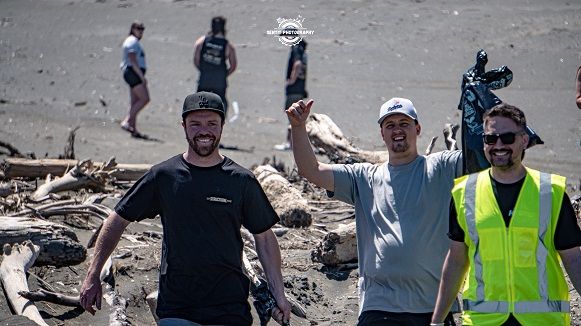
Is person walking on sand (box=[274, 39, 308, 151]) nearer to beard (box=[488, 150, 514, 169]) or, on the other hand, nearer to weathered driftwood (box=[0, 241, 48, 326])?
weathered driftwood (box=[0, 241, 48, 326])

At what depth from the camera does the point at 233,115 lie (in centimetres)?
1745

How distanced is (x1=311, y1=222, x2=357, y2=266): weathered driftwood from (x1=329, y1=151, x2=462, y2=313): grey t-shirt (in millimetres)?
2891

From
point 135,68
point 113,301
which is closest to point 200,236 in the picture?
point 113,301

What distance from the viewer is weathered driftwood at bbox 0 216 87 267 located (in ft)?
26.1

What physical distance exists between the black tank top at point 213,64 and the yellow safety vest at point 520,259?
410 inches

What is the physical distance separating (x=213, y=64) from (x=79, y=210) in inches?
A: 237

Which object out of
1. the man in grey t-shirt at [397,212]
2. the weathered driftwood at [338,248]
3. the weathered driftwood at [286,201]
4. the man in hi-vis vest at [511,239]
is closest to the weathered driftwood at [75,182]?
the weathered driftwood at [286,201]

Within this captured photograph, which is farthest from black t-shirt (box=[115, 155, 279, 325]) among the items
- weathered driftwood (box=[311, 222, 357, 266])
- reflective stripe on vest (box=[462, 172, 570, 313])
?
weathered driftwood (box=[311, 222, 357, 266])

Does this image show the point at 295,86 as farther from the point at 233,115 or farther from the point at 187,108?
the point at 187,108

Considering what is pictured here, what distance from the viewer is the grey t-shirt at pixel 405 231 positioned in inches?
216

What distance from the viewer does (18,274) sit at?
24.3ft

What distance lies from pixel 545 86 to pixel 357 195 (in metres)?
12.5

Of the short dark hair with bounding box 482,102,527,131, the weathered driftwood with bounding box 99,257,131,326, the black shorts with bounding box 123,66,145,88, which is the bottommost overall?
the weathered driftwood with bounding box 99,257,131,326

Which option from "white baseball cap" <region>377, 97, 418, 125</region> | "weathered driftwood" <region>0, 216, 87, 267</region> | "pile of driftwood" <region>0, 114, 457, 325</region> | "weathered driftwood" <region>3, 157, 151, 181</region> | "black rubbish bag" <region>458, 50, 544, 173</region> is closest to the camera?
"black rubbish bag" <region>458, 50, 544, 173</region>
